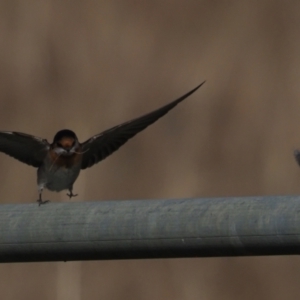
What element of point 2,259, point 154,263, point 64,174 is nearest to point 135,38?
point 154,263

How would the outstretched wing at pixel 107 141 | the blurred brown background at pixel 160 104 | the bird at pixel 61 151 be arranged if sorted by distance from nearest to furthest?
the outstretched wing at pixel 107 141 < the bird at pixel 61 151 < the blurred brown background at pixel 160 104

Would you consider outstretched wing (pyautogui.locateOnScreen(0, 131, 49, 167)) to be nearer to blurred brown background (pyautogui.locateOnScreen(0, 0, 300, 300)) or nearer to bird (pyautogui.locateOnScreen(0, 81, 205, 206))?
bird (pyautogui.locateOnScreen(0, 81, 205, 206))

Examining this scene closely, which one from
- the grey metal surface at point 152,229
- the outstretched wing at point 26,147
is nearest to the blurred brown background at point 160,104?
the outstretched wing at point 26,147

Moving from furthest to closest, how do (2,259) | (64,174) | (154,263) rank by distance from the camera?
(154,263)
(64,174)
(2,259)

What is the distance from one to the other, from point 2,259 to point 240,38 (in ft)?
9.17

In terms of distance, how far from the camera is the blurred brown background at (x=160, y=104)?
161 inches

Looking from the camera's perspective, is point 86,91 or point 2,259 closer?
point 2,259

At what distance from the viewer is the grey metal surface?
1.27 m

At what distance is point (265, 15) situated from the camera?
13.2 ft

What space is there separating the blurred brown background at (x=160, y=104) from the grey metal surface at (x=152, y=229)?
2.69 meters

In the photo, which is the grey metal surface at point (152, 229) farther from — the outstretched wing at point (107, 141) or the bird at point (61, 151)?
the bird at point (61, 151)

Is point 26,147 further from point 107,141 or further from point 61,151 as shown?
point 107,141

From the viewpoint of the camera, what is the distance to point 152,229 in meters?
1.33

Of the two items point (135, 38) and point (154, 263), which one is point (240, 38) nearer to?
point (135, 38)
